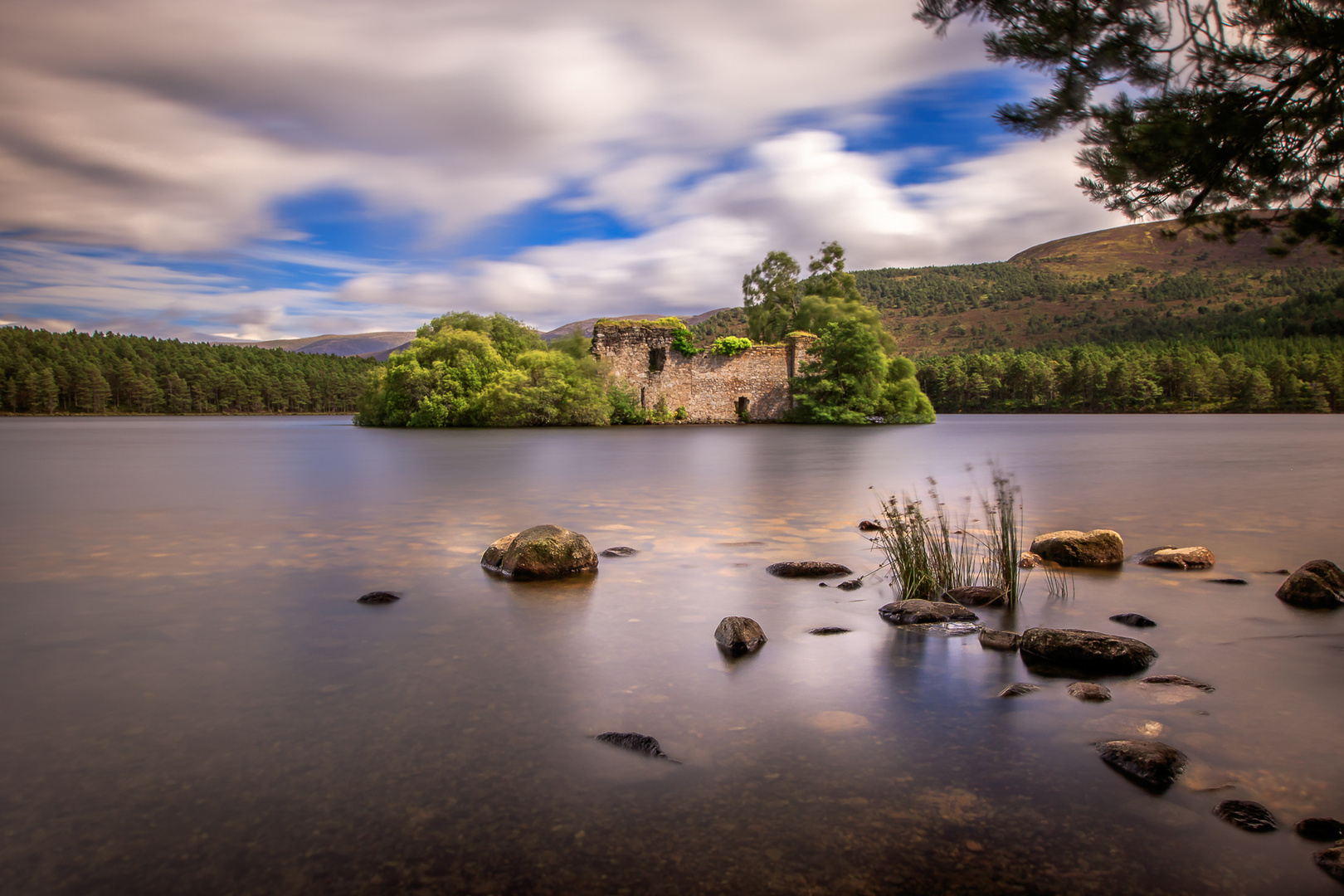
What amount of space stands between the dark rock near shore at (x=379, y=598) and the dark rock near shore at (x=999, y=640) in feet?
14.4

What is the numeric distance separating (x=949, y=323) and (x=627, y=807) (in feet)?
480

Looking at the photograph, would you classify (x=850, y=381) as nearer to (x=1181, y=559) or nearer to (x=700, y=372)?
(x=700, y=372)

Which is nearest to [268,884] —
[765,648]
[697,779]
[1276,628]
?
[697,779]

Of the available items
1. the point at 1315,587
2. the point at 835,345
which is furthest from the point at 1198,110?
the point at 835,345

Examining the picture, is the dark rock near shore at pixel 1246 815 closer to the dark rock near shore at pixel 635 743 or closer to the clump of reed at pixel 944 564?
the dark rock near shore at pixel 635 743

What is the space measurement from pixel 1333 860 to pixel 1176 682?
5.70ft

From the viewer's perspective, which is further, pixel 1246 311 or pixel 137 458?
pixel 1246 311

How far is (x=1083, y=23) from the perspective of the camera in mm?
5949

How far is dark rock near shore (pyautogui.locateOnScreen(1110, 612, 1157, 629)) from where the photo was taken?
16.9 feet

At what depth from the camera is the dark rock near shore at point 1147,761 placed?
3.00 meters

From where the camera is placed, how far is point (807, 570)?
6781 millimetres

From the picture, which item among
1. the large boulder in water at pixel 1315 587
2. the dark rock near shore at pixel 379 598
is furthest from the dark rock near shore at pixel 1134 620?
the dark rock near shore at pixel 379 598

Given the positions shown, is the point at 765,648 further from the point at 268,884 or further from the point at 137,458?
the point at 137,458

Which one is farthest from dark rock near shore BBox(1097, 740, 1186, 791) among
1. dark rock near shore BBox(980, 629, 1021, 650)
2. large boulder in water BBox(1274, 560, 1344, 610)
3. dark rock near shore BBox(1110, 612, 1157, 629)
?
large boulder in water BBox(1274, 560, 1344, 610)
